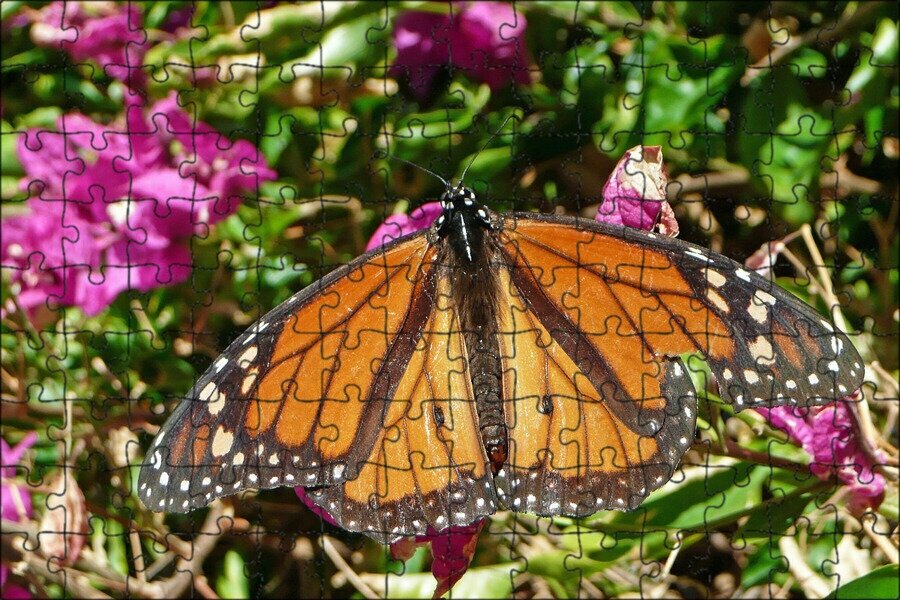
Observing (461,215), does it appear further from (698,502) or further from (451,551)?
(698,502)

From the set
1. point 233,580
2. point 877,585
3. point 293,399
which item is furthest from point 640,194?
point 233,580

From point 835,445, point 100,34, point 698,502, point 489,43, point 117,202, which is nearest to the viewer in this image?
point 835,445

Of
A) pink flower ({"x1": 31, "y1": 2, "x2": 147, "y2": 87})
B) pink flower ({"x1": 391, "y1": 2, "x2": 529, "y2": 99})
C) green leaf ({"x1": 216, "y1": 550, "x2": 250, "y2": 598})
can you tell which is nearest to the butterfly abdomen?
pink flower ({"x1": 391, "y1": 2, "x2": 529, "y2": 99})

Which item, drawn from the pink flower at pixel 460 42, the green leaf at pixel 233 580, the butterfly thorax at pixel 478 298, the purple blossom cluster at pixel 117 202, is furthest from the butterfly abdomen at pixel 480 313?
the green leaf at pixel 233 580

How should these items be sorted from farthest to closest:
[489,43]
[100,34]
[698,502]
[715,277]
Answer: [100,34]
[489,43]
[698,502]
[715,277]

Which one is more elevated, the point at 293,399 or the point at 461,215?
the point at 461,215

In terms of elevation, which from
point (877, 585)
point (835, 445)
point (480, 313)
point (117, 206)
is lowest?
point (877, 585)

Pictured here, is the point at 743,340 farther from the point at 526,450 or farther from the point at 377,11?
the point at 377,11
